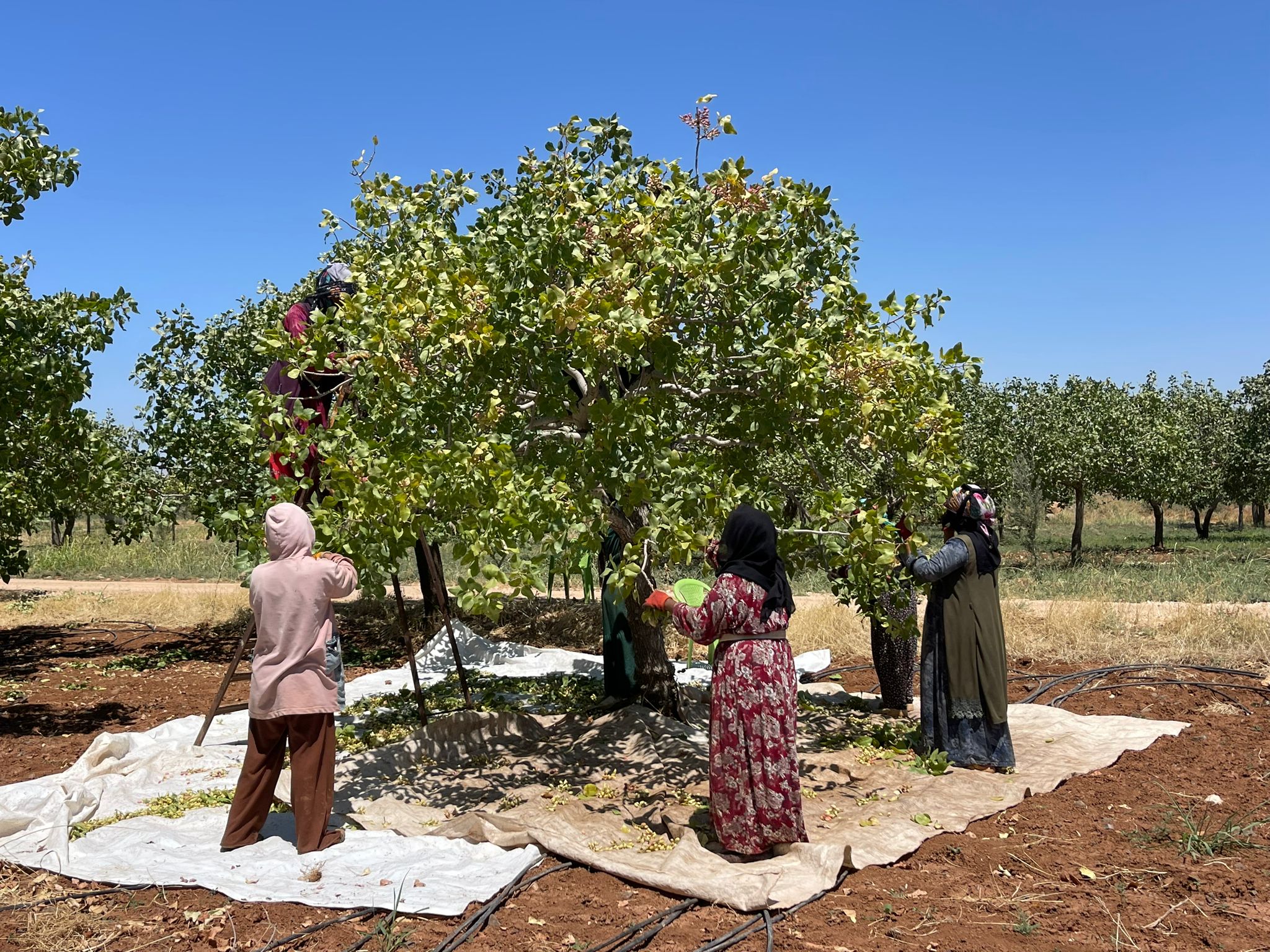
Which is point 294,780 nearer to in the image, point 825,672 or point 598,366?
point 598,366

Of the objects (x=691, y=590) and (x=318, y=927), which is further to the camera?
(x=691, y=590)

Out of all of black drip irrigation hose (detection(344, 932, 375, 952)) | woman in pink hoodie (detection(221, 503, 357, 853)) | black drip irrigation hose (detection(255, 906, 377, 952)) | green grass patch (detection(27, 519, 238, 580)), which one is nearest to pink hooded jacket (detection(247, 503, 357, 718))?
woman in pink hoodie (detection(221, 503, 357, 853))

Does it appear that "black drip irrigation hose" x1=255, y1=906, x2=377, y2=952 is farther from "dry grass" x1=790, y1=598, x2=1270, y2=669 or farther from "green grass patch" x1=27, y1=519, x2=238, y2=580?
"green grass patch" x1=27, y1=519, x2=238, y2=580

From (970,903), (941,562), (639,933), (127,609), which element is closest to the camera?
(639,933)

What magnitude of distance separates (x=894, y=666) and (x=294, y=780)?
4614mm

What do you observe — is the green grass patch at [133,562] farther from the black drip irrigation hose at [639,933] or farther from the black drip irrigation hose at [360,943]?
the black drip irrigation hose at [639,933]

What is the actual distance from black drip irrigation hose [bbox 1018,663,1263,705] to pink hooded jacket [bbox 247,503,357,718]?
5974 millimetres

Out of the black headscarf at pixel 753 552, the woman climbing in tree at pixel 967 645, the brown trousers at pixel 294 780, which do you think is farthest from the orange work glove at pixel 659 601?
the woman climbing in tree at pixel 967 645

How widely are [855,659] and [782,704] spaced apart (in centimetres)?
568

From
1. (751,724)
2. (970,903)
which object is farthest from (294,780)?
(970,903)

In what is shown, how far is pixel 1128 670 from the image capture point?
873 cm

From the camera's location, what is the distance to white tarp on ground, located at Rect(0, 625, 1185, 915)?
442 cm

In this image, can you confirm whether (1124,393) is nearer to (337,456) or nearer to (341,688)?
(341,688)

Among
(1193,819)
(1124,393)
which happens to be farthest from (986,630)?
(1124,393)
